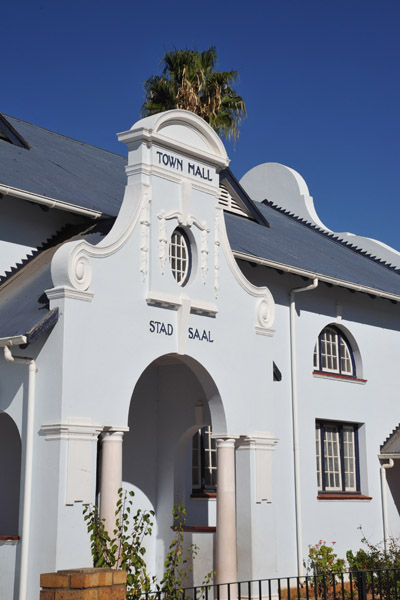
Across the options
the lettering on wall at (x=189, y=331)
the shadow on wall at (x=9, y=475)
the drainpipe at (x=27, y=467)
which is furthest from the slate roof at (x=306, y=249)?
the drainpipe at (x=27, y=467)

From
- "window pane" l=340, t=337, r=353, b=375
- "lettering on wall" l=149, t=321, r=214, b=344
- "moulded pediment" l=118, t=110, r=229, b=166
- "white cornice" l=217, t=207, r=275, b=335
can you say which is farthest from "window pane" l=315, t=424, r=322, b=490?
"moulded pediment" l=118, t=110, r=229, b=166

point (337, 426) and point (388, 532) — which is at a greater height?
point (337, 426)

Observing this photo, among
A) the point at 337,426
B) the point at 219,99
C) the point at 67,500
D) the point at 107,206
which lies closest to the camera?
the point at 67,500

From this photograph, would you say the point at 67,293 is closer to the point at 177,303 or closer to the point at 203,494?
the point at 177,303

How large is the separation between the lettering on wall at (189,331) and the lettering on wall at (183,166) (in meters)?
2.51

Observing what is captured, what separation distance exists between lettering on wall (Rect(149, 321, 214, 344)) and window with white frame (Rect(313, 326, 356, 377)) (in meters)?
6.07

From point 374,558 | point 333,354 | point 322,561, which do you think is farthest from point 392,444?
point 322,561

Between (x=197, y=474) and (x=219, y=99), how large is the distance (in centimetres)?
1533

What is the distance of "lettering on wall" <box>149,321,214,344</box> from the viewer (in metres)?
13.7

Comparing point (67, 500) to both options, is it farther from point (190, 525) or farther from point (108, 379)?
point (190, 525)

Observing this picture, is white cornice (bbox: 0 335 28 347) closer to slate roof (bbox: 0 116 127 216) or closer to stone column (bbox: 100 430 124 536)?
stone column (bbox: 100 430 124 536)

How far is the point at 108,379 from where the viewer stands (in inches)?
504

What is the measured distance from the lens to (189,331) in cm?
1427

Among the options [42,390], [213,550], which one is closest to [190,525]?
[213,550]
